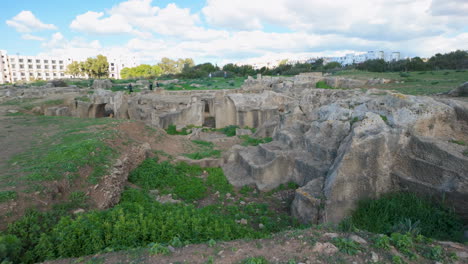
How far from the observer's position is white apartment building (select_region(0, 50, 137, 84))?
78.1 m

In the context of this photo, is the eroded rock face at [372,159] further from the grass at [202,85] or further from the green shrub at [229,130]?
the grass at [202,85]

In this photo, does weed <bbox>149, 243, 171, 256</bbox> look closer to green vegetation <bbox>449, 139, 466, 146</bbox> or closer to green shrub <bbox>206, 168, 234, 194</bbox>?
green shrub <bbox>206, 168, 234, 194</bbox>

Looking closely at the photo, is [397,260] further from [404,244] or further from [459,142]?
[459,142]

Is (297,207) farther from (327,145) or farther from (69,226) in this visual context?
(69,226)

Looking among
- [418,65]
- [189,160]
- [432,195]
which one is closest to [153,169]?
[189,160]

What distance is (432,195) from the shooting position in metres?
5.28

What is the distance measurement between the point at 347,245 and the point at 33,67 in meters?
102

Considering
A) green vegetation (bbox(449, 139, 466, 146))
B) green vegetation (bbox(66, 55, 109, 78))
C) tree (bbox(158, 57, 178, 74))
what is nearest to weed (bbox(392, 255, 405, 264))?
green vegetation (bbox(449, 139, 466, 146))

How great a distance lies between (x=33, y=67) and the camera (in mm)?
84875

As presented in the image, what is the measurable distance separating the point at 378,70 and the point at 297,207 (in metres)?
36.9

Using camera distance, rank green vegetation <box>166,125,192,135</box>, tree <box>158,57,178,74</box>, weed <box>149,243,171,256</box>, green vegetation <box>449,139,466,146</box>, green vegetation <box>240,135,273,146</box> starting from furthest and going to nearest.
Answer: tree <box>158,57,178,74</box>
green vegetation <box>166,125,192,135</box>
green vegetation <box>240,135,273,146</box>
green vegetation <box>449,139,466,146</box>
weed <box>149,243,171,256</box>

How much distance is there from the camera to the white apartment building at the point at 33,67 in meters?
78.1

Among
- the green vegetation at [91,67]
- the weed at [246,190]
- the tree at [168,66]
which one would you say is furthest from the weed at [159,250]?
the tree at [168,66]

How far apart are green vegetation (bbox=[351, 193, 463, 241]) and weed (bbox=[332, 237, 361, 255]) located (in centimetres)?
129
